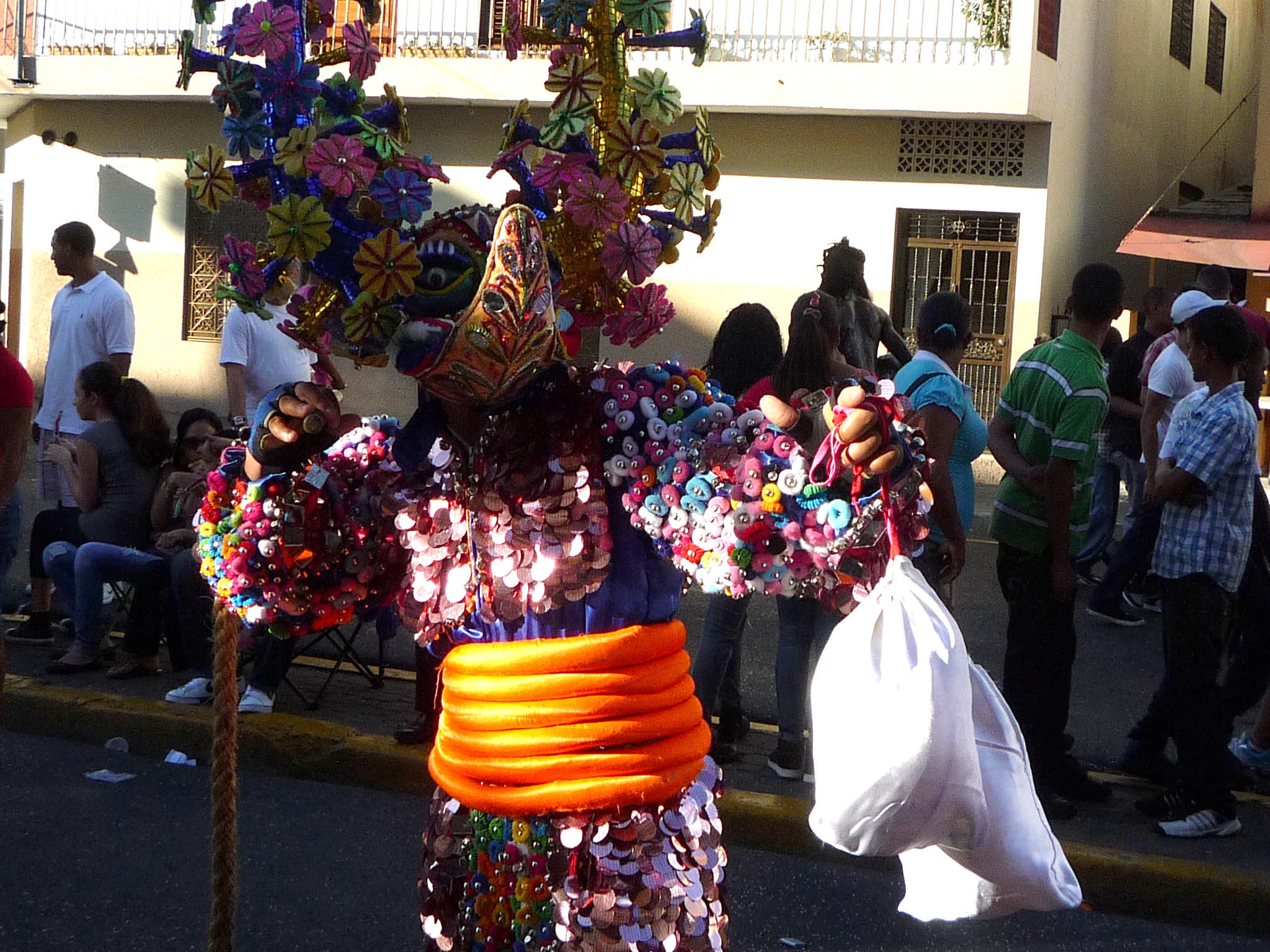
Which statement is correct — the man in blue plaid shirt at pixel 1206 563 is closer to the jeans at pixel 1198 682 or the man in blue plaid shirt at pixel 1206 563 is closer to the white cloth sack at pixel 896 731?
the jeans at pixel 1198 682

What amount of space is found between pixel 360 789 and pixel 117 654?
1865 millimetres

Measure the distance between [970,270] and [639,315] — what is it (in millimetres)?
12684

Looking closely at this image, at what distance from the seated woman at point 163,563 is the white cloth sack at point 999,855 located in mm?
4359

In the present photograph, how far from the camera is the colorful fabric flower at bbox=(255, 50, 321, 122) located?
2297mm

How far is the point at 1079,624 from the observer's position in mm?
7637

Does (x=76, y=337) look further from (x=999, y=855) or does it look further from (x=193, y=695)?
(x=999, y=855)

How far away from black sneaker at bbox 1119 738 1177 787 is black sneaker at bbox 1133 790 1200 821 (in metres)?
0.32

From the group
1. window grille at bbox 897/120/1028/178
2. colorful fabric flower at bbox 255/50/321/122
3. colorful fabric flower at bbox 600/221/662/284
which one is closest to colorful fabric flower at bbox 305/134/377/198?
colorful fabric flower at bbox 255/50/321/122

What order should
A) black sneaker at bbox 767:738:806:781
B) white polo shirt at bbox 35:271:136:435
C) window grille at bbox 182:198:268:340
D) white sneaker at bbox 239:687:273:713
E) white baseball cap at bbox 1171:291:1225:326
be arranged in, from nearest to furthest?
black sneaker at bbox 767:738:806:781, white sneaker at bbox 239:687:273:713, white polo shirt at bbox 35:271:136:435, white baseball cap at bbox 1171:291:1225:326, window grille at bbox 182:198:268:340

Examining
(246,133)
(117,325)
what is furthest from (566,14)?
(117,325)

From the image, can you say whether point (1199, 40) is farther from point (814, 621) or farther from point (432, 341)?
point (432, 341)

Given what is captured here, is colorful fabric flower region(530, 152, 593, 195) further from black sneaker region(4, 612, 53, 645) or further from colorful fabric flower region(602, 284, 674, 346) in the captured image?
black sneaker region(4, 612, 53, 645)

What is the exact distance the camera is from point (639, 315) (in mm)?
2453

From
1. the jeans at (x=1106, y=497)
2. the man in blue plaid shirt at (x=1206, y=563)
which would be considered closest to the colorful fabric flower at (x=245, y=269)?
the man in blue plaid shirt at (x=1206, y=563)
